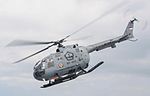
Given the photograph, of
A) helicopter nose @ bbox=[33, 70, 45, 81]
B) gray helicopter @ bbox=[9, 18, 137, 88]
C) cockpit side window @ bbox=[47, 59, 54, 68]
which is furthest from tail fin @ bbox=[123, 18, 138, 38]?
helicopter nose @ bbox=[33, 70, 45, 81]

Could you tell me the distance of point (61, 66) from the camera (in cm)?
7425

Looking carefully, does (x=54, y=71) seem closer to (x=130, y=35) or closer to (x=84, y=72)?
(x=84, y=72)

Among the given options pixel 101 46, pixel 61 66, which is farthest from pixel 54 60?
pixel 101 46

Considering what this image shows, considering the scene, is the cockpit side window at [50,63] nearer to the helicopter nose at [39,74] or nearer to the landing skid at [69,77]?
the helicopter nose at [39,74]

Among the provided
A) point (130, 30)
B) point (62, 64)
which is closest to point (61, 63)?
point (62, 64)

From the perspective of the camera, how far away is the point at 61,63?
244 feet

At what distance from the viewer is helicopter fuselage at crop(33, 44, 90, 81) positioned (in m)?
73.4

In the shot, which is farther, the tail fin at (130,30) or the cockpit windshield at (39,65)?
the tail fin at (130,30)

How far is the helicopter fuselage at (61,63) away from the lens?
73.4 meters

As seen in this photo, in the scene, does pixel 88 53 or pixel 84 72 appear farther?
pixel 88 53

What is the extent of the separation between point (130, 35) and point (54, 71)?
23.3 m

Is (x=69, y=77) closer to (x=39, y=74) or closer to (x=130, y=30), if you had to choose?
(x=39, y=74)

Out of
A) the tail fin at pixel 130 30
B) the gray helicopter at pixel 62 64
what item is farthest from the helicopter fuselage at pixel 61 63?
the tail fin at pixel 130 30

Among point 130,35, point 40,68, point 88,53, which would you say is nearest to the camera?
point 40,68
